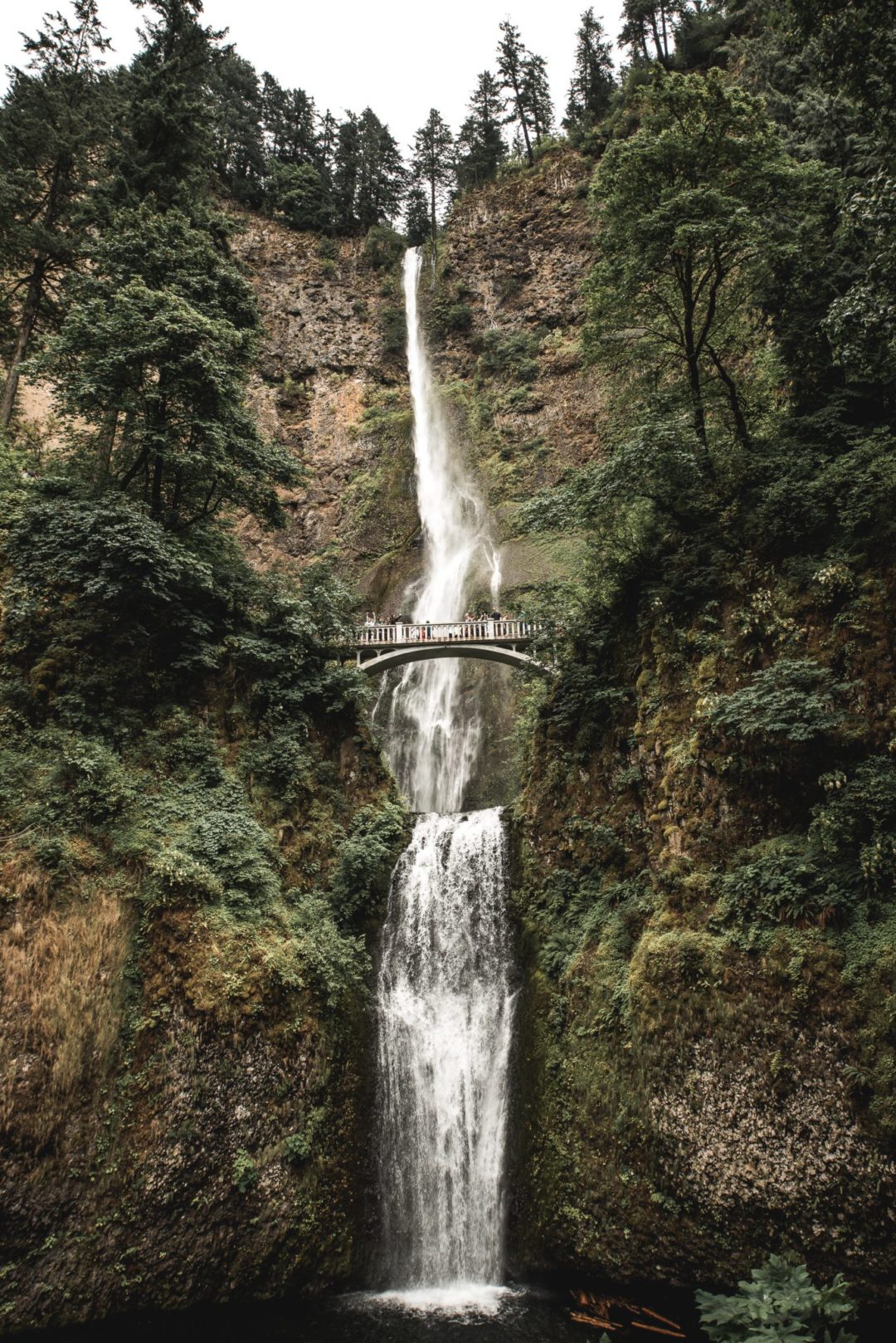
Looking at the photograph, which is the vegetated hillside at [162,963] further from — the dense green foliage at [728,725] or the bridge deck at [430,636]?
the bridge deck at [430,636]

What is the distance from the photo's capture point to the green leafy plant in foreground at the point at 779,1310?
5.28 m

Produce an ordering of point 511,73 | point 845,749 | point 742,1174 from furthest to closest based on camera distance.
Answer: point 511,73, point 845,749, point 742,1174

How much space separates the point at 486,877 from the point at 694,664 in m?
6.62

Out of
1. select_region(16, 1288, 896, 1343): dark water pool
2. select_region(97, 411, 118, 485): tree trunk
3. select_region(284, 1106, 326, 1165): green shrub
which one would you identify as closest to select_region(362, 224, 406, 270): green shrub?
select_region(97, 411, 118, 485): tree trunk

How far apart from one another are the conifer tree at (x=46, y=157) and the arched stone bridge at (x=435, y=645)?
37.2 feet

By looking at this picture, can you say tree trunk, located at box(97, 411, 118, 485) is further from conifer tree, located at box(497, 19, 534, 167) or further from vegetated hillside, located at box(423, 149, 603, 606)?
conifer tree, located at box(497, 19, 534, 167)

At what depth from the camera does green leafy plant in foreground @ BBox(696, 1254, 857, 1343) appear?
17.3 ft

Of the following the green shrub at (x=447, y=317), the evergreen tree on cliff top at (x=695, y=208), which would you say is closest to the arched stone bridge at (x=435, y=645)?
the evergreen tree on cliff top at (x=695, y=208)

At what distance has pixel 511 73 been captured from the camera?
43438 millimetres

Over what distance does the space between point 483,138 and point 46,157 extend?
33659mm

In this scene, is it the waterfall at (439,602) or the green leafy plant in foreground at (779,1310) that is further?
the waterfall at (439,602)

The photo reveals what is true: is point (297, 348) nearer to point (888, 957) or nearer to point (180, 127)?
point (180, 127)

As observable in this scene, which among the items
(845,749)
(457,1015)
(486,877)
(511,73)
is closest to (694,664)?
(845,749)

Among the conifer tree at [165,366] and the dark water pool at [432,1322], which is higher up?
the conifer tree at [165,366]
